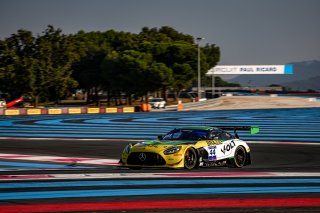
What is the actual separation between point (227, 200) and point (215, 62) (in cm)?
8719

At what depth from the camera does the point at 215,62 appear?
95125 millimetres

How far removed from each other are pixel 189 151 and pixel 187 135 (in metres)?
0.94

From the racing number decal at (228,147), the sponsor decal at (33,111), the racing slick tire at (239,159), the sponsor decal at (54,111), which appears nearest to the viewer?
the racing number decal at (228,147)

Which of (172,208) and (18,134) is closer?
(172,208)

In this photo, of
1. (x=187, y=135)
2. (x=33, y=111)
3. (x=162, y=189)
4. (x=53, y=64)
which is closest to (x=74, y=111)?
(x=33, y=111)

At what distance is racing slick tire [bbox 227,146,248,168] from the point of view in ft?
49.7

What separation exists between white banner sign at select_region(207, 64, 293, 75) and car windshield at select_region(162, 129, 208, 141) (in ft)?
378

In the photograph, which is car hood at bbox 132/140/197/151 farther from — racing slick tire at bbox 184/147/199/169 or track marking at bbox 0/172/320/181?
track marking at bbox 0/172/320/181

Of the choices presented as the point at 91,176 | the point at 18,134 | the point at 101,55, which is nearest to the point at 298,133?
the point at 18,134

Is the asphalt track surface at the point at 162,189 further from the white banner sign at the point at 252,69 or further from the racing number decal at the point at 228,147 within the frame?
the white banner sign at the point at 252,69

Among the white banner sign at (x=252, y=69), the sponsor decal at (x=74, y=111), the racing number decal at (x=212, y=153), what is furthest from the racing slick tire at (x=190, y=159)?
the white banner sign at (x=252, y=69)

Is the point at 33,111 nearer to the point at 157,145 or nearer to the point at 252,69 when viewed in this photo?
the point at 157,145

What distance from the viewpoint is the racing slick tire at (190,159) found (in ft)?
44.1

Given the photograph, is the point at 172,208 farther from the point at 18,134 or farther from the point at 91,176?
the point at 18,134
